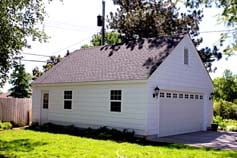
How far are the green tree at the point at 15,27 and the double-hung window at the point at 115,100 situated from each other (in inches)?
213

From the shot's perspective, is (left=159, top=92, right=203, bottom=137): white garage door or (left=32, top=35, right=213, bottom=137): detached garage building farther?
(left=159, top=92, right=203, bottom=137): white garage door

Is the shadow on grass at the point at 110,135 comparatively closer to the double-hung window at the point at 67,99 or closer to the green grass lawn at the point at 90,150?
the green grass lawn at the point at 90,150

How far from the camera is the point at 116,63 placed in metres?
18.9

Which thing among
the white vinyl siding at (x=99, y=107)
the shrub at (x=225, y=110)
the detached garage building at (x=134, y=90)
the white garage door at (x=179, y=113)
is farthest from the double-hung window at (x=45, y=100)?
the shrub at (x=225, y=110)

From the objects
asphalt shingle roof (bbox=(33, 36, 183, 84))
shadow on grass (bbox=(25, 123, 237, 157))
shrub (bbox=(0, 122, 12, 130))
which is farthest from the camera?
shrub (bbox=(0, 122, 12, 130))

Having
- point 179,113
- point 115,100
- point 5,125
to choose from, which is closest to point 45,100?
point 5,125

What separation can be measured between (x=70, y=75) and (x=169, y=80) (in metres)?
6.30

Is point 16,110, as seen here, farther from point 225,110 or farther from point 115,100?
point 225,110

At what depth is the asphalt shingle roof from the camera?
55.7 ft

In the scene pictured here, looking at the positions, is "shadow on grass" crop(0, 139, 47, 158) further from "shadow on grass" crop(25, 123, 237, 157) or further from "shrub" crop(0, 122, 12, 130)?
"shrub" crop(0, 122, 12, 130)

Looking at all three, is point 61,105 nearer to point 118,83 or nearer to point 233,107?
point 118,83

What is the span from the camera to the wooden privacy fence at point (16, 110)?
21.7 meters

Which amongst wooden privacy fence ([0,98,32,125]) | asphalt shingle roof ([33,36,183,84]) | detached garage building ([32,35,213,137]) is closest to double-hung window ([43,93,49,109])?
detached garage building ([32,35,213,137])

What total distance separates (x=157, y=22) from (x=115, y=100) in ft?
50.7
